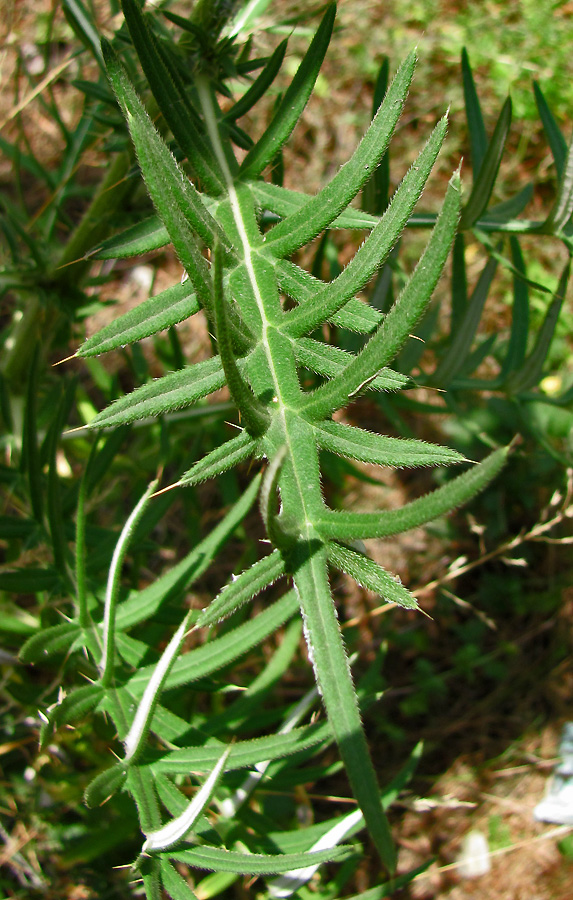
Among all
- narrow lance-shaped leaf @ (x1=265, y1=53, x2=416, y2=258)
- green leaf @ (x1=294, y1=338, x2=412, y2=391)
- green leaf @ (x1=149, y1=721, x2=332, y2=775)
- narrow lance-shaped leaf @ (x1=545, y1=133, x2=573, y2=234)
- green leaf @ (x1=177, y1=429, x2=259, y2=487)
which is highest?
narrow lance-shaped leaf @ (x1=265, y1=53, x2=416, y2=258)

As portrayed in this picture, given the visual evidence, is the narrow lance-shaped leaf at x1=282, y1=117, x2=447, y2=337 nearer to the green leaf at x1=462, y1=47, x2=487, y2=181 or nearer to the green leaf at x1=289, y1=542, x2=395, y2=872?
the green leaf at x1=289, y1=542, x2=395, y2=872

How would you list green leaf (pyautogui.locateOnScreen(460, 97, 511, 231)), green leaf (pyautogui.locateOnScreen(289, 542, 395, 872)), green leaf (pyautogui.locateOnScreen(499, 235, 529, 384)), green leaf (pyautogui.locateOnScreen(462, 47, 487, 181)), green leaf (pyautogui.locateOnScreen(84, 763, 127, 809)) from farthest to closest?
green leaf (pyautogui.locateOnScreen(499, 235, 529, 384)), green leaf (pyautogui.locateOnScreen(462, 47, 487, 181)), green leaf (pyautogui.locateOnScreen(460, 97, 511, 231)), green leaf (pyautogui.locateOnScreen(84, 763, 127, 809)), green leaf (pyautogui.locateOnScreen(289, 542, 395, 872))

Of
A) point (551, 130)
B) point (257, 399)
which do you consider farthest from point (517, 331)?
point (257, 399)

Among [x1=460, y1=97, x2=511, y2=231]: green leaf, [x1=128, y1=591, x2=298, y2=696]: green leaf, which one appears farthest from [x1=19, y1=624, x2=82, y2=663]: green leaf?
[x1=460, y1=97, x2=511, y2=231]: green leaf

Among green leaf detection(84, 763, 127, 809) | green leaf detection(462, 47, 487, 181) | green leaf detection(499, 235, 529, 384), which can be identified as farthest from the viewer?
green leaf detection(499, 235, 529, 384)

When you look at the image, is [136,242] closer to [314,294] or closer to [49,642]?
[314,294]

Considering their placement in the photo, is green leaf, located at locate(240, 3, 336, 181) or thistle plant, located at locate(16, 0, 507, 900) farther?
green leaf, located at locate(240, 3, 336, 181)

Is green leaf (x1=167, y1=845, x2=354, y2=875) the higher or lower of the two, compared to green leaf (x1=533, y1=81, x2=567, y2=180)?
lower
